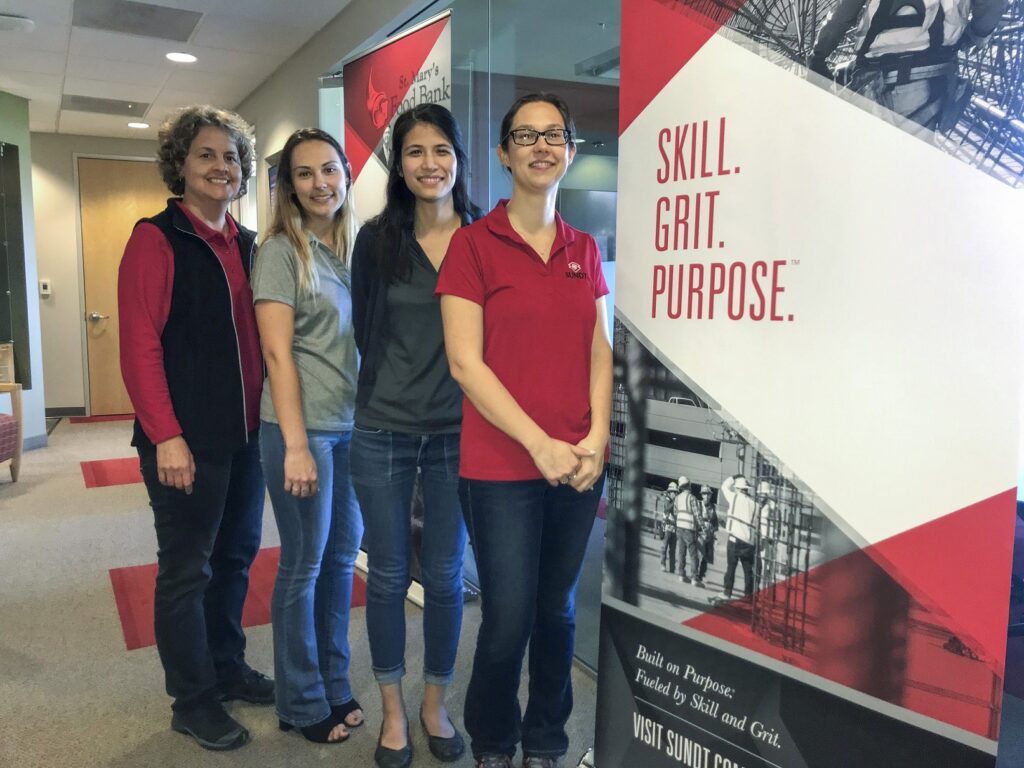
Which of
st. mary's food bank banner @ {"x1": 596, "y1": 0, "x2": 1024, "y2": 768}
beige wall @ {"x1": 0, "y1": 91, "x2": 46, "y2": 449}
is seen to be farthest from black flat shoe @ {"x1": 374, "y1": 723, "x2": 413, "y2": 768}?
beige wall @ {"x1": 0, "y1": 91, "x2": 46, "y2": 449}

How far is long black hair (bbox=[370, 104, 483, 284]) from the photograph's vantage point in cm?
160

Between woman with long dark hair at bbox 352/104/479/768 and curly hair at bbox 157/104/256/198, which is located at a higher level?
curly hair at bbox 157/104/256/198

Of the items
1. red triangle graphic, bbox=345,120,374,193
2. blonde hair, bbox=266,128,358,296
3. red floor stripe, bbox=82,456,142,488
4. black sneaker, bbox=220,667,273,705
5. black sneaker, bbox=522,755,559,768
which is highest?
red triangle graphic, bbox=345,120,374,193

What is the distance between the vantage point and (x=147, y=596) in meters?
2.88

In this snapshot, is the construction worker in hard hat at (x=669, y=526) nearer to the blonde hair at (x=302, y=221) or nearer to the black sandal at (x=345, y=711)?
the blonde hair at (x=302, y=221)

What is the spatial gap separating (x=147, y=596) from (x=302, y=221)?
1.82 meters

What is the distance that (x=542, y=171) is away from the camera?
142 cm

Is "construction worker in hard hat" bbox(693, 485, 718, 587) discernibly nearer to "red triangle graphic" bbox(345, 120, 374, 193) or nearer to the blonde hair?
the blonde hair

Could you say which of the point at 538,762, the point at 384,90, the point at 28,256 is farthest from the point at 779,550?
the point at 28,256

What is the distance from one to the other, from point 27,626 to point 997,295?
2.91 m

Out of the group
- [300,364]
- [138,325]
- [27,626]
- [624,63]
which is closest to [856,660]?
[624,63]

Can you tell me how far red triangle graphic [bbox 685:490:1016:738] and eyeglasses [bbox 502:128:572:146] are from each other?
85 centimetres

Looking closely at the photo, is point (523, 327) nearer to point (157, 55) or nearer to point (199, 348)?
point (199, 348)

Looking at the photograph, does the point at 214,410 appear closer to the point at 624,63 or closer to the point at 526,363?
the point at 526,363
